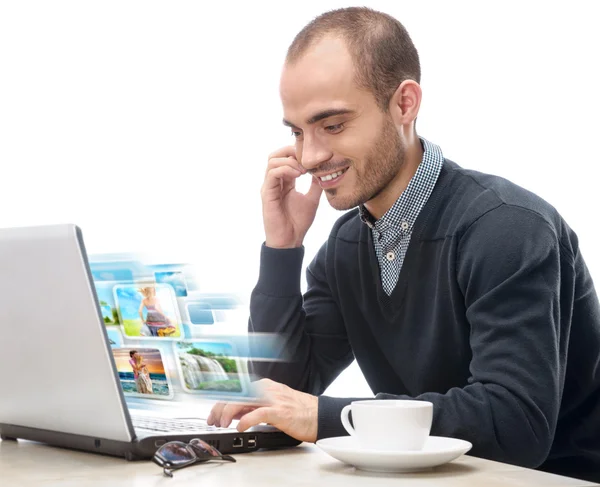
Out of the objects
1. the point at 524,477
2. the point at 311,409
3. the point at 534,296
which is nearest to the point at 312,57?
the point at 534,296

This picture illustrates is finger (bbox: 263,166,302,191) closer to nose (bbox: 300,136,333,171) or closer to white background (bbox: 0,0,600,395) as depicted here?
nose (bbox: 300,136,333,171)

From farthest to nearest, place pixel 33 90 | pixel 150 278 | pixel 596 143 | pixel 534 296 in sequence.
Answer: pixel 596 143 → pixel 33 90 → pixel 534 296 → pixel 150 278

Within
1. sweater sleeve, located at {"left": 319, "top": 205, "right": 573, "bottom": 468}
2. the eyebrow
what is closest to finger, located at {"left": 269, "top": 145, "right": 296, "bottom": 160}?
the eyebrow

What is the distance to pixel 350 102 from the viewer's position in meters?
1.63

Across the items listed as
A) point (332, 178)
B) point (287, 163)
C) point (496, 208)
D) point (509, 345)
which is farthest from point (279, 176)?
point (509, 345)

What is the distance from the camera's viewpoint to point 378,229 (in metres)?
1.70

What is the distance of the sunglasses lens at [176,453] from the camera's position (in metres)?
1.01

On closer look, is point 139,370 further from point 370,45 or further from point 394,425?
point 370,45

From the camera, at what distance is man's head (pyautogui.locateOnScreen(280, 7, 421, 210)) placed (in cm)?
163

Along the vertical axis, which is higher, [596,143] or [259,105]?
[259,105]

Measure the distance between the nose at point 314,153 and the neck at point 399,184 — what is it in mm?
143

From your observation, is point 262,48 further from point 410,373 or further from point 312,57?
point 410,373

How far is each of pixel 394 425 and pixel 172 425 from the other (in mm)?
350

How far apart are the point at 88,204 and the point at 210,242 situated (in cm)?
45
